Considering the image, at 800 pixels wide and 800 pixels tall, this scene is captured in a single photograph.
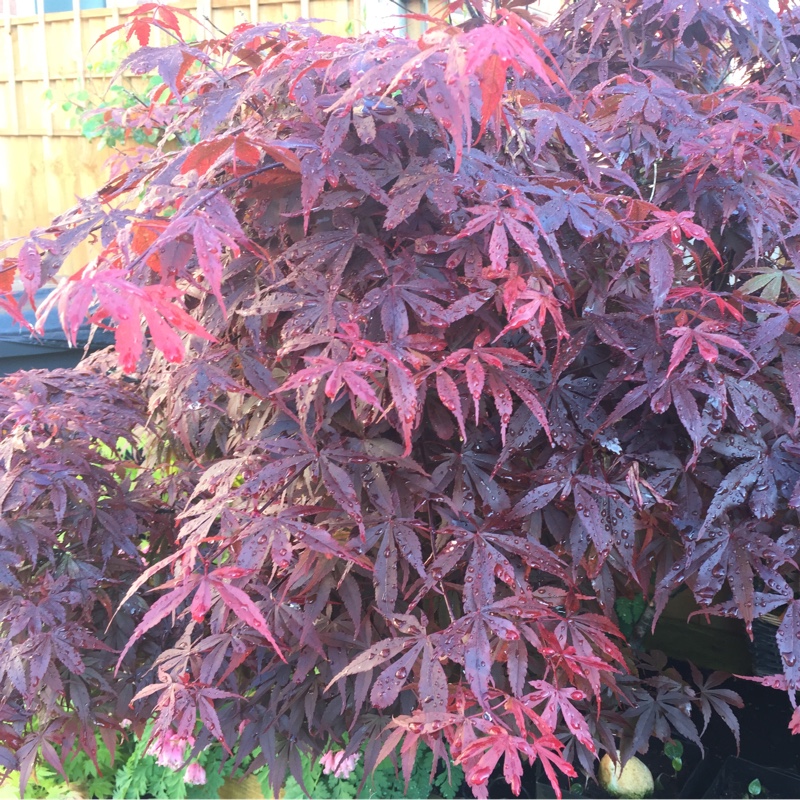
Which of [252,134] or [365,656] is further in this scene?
[252,134]

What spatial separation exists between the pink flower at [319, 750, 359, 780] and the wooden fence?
4.65m

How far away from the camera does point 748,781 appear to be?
191 centimetres

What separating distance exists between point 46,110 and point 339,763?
18.5 feet

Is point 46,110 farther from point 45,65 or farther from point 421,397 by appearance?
point 421,397

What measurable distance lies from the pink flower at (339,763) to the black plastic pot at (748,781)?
36.5 inches

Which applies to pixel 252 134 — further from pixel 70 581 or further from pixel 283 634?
pixel 70 581

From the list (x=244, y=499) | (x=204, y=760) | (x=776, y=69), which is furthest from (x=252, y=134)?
(x=204, y=760)

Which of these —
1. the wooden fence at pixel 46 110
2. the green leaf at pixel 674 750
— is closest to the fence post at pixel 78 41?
the wooden fence at pixel 46 110

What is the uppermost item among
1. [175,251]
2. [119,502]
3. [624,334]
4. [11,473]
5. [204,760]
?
[175,251]

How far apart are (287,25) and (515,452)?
3.23 ft


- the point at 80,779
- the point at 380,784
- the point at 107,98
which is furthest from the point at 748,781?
the point at 107,98

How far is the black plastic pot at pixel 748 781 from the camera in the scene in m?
1.85

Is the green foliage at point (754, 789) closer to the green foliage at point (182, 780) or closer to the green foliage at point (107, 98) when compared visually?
the green foliage at point (182, 780)

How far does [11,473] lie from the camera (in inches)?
58.1
